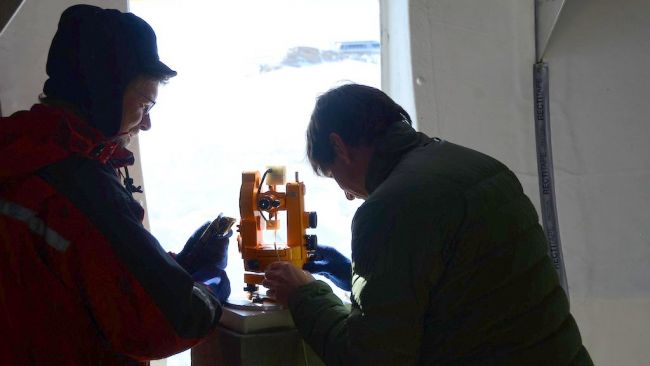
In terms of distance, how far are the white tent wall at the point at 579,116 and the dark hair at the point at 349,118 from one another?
985 mm

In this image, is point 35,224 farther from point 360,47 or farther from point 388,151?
point 360,47

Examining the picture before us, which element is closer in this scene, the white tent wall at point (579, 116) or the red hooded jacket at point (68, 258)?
the red hooded jacket at point (68, 258)

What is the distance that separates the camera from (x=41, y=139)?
4.15 feet

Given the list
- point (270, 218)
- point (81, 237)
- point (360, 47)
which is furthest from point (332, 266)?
point (360, 47)

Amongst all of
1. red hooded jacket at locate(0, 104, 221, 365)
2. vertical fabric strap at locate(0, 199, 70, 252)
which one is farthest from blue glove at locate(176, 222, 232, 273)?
vertical fabric strap at locate(0, 199, 70, 252)

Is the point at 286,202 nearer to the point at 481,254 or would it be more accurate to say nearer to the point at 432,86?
the point at 481,254

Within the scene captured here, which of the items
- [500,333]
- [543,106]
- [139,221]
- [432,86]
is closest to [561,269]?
[543,106]

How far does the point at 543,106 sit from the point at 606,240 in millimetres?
531

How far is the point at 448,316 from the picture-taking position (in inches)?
50.1

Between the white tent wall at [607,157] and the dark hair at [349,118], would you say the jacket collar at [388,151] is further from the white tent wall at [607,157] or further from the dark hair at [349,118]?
the white tent wall at [607,157]

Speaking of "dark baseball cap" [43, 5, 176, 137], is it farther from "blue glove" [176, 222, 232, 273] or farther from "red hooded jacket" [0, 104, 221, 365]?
"blue glove" [176, 222, 232, 273]

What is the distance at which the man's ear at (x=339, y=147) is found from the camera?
4.85 feet

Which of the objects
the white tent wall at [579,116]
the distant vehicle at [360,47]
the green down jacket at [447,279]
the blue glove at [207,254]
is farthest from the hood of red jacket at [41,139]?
the distant vehicle at [360,47]

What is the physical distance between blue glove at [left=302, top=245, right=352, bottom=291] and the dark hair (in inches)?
13.8
